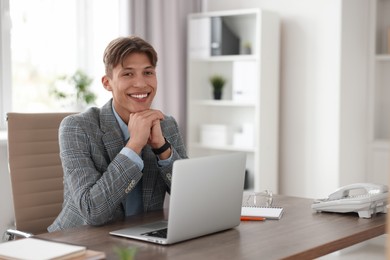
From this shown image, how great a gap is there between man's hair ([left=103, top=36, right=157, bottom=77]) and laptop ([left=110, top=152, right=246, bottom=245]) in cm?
60

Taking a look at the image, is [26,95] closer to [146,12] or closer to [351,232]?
[146,12]

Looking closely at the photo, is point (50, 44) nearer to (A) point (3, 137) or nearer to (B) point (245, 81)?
(A) point (3, 137)

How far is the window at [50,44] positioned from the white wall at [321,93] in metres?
1.24

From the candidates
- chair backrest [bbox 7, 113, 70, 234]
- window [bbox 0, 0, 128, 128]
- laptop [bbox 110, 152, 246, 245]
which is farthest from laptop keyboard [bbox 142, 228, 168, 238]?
window [bbox 0, 0, 128, 128]

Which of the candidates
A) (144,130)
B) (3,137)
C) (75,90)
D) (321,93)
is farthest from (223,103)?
(144,130)

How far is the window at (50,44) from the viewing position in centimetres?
437

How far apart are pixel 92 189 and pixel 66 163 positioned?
0.16 meters

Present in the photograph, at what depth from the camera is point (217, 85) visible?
16.5 ft

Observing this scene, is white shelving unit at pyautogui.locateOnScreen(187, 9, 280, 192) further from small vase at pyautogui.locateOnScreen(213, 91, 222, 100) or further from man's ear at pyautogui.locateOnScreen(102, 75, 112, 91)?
man's ear at pyautogui.locateOnScreen(102, 75, 112, 91)

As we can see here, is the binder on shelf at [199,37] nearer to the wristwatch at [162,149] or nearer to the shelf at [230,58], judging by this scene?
the shelf at [230,58]

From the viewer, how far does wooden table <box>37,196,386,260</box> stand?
5.87 ft

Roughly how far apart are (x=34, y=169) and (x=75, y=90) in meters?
1.80

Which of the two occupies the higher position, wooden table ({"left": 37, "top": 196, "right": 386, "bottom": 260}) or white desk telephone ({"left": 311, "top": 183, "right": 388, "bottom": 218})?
white desk telephone ({"left": 311, "top": 183, "right": 388, "bottom": 218})

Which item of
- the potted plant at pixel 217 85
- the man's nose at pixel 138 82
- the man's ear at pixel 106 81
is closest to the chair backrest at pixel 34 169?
the man's ear at pixel 106 81
